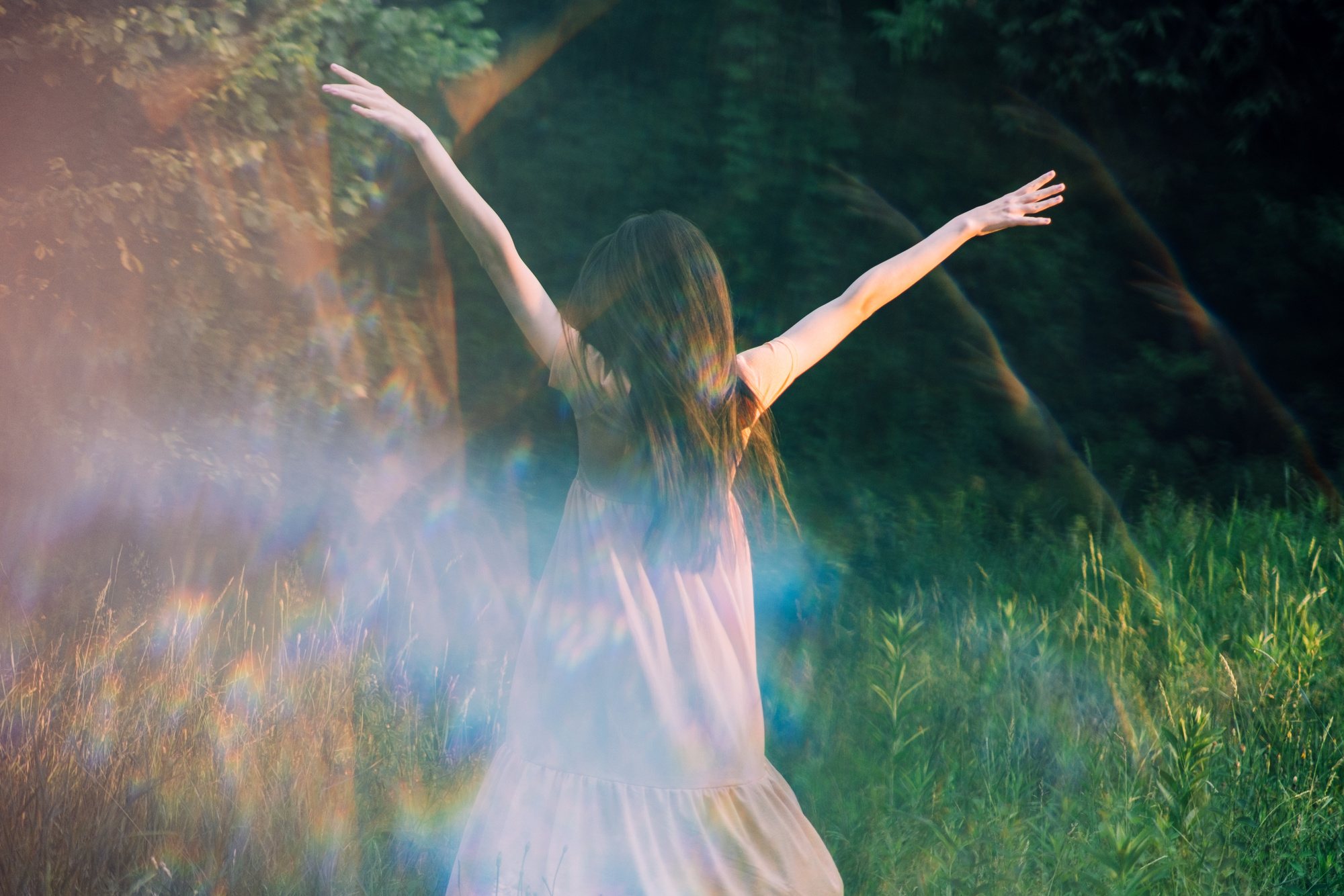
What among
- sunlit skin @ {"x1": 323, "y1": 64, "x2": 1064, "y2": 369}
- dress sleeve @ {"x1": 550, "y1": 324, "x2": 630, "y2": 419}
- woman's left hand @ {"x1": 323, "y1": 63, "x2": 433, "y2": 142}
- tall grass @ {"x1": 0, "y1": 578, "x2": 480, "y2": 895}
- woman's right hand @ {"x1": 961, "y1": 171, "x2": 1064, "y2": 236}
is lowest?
tall grass @ {"x1": 0, "y1": 578, "x2": 480, "y2": 895}

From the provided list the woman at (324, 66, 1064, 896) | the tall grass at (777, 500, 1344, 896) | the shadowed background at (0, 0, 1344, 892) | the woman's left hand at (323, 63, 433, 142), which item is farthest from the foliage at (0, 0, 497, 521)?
the tall grass at (777, 500, 1344, 896)

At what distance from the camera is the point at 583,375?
6.82ft

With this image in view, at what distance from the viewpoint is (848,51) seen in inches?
216

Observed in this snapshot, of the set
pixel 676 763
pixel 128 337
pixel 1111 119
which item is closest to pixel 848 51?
pixel 1111 119

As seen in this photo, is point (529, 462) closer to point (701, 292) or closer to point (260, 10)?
point (260, 10)

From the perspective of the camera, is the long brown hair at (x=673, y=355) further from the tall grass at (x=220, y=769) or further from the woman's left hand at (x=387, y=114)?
the tall grass at (x=220, y=769)

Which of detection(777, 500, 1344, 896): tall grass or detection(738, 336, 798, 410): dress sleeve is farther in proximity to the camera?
detection(777, 500, 1344, 896): tall grass

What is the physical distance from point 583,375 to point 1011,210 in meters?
1.23

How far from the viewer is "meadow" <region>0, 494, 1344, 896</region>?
2.47 m

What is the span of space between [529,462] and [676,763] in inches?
141

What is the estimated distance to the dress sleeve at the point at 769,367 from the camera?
2.20m

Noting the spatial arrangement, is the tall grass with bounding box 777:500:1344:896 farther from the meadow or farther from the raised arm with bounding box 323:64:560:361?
the raised arm with bounding box 323:64:560:361

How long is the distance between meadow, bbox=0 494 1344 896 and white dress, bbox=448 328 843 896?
157 millimetres

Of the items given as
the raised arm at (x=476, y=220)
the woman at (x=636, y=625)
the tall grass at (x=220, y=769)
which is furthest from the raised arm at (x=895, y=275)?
the tall grass at (x=220, y=769)
